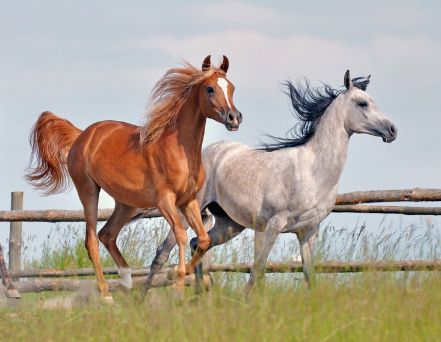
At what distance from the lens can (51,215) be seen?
12539 mm

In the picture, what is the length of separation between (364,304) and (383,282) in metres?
0.62

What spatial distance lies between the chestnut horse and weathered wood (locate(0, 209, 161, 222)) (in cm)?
283

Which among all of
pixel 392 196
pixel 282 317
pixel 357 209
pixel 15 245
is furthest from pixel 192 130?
pixel 15 245

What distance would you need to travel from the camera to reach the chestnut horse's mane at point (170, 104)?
869 centimetres

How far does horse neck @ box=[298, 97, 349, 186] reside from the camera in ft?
30.0

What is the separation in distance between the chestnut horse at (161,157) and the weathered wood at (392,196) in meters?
3.32

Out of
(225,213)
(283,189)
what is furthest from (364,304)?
(225,213)

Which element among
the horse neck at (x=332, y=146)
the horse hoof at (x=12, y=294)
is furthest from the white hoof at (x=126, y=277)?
the horse neck at (x=332, y=146)

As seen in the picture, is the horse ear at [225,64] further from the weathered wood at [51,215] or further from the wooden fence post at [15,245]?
the wooden fence post at [15,245]

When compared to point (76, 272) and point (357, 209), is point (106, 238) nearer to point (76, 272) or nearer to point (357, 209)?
point (76, 272)

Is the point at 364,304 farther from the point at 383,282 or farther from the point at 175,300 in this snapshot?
the point at 175,300

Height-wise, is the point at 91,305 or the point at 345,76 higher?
the point at 345,76

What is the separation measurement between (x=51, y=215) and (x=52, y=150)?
2389mm

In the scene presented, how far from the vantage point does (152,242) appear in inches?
483
